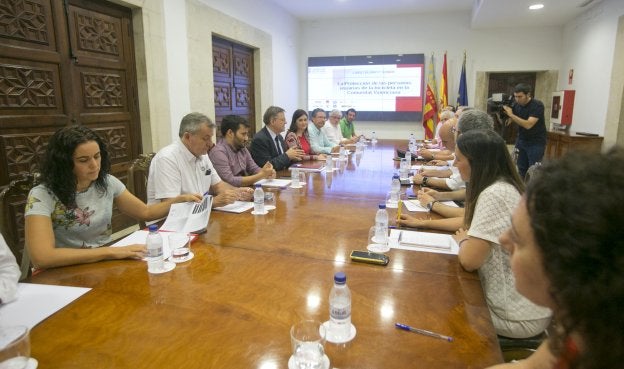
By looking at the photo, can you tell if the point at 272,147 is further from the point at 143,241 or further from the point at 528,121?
the point at 528,121

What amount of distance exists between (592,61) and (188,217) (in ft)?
20.9

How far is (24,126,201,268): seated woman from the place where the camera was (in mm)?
1455

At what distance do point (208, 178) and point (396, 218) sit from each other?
1325 millimetres

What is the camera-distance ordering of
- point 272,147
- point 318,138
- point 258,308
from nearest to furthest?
point 258,308 → point 272,147 → point 318,138

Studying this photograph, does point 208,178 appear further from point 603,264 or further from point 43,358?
point 603,264

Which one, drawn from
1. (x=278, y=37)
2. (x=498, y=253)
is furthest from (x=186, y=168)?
(x=278, y=37)

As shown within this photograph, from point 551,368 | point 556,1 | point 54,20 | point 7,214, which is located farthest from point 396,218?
point 556,1

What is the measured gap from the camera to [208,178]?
104 inches

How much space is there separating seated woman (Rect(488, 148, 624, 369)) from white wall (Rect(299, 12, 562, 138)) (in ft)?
24.5

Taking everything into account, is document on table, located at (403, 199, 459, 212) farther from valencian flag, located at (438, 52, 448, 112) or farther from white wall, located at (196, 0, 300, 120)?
valencian flag, located at (438, 52, 448, 112)

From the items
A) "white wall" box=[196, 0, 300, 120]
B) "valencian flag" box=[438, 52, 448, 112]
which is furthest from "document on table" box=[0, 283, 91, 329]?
"valencian flag" box=[438, 52, 448, 112]

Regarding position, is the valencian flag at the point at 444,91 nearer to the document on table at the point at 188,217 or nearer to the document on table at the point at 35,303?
the document on table at the point at 188,217

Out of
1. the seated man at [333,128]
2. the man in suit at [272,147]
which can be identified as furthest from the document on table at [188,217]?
the seated man at [333,128]

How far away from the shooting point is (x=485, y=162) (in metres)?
1.53
